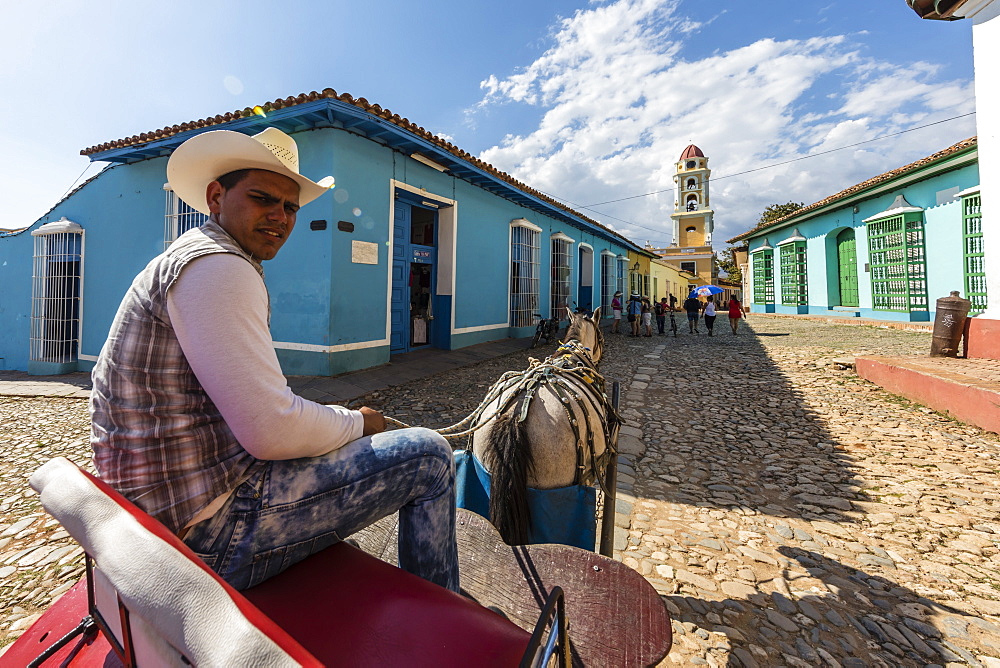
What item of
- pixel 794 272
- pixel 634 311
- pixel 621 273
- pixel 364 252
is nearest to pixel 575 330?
pixel 364 252

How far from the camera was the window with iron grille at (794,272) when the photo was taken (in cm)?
1845

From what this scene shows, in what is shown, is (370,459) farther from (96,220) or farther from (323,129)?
(96,220)

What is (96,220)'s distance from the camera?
8.89 metres

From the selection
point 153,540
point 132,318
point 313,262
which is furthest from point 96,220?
point 153,540

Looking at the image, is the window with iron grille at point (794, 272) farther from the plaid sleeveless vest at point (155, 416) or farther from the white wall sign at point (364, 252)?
the plaid sleeveless vest at point (155, 416)

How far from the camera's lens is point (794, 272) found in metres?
18.9

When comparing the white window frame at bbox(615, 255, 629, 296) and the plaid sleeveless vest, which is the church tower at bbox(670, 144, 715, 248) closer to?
the white window frame at bbox(615, 255, 629, 296)

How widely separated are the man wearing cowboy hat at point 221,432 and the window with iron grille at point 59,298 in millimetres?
11308

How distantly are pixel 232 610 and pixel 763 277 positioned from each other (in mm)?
25493

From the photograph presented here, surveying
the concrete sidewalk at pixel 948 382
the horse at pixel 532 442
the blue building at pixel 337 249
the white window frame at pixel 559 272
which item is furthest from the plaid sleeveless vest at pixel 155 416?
the white window frame at pixel 559 272

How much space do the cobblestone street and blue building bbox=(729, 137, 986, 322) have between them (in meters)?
9.05

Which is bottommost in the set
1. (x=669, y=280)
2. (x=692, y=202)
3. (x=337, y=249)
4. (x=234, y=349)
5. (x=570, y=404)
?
(x=570, y=404)

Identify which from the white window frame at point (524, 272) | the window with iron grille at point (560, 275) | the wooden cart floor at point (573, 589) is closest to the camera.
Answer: the wooden cart floor at point (573, 589)

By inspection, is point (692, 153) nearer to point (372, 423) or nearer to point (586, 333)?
point (586, 333)
